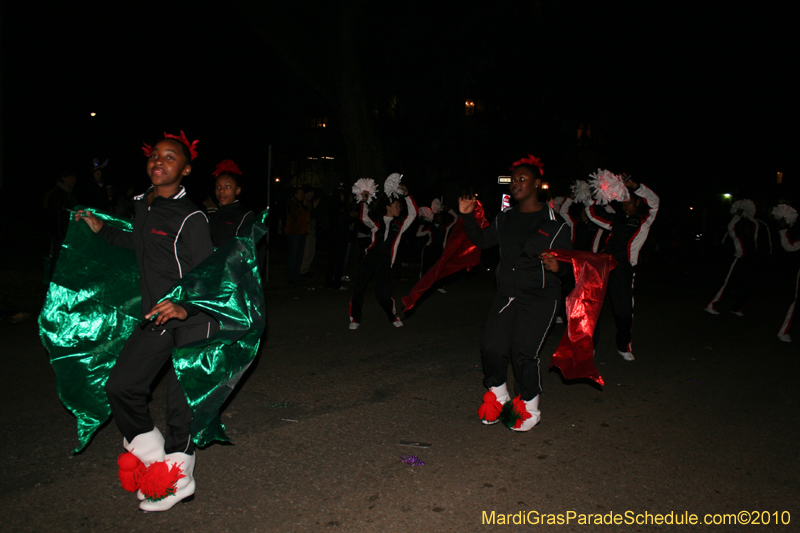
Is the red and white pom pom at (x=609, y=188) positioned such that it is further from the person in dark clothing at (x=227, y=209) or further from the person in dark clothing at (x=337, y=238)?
the person in dark clothing at (x=337, y=238)

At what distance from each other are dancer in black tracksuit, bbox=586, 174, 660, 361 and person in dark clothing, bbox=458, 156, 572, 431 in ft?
8.48

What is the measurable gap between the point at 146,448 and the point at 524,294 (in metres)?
2.68

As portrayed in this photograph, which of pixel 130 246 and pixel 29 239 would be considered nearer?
pixel 130 246

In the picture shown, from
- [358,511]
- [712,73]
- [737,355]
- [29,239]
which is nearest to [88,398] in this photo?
[358,511]

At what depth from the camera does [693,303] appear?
11.8m

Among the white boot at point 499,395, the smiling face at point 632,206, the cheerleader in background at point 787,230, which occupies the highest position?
the smiling face at point 632,206

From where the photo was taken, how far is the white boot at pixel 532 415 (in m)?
4.63

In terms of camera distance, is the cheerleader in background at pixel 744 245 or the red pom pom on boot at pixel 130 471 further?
the cheerleader in background at pixel 744 245

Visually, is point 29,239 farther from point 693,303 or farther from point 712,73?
point 712,73

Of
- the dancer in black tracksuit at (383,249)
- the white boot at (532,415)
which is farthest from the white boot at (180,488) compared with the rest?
the dancer in black tracksuit at (383,249)

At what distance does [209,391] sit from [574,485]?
2200 mm

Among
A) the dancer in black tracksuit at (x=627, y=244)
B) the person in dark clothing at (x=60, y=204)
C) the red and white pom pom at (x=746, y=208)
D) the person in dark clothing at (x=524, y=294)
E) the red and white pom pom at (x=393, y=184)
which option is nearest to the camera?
the person in dark clothing at (x=524, y=294)

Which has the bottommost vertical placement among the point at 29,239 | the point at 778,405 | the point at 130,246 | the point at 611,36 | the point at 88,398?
the point at 29,239

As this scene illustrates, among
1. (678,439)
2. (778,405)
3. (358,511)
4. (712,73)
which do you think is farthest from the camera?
(712,73)
